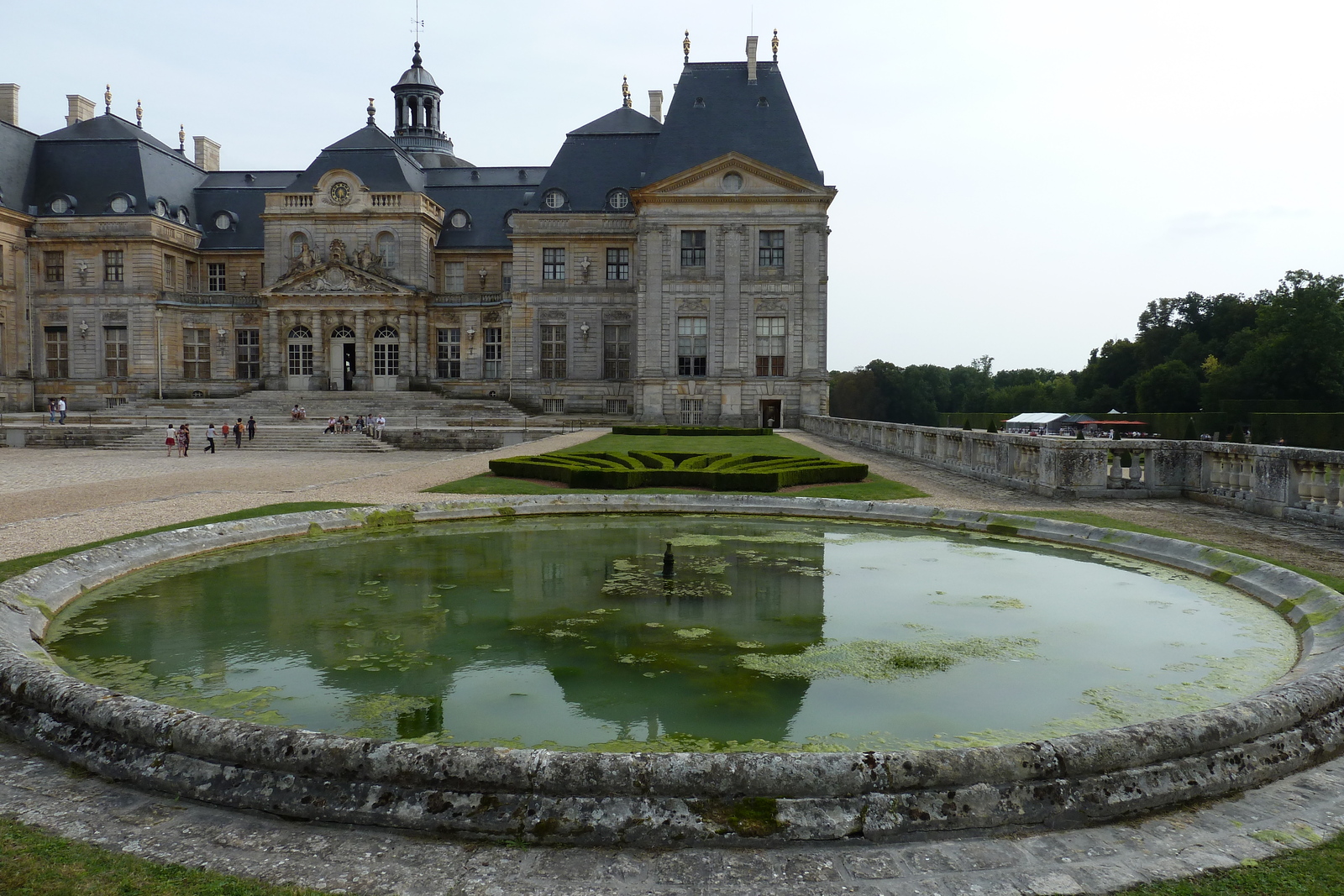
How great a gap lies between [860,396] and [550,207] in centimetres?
7056

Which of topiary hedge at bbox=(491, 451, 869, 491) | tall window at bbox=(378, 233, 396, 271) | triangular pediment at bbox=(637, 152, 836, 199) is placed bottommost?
topiary hedge at bbox=(491, 451, 869, 491)

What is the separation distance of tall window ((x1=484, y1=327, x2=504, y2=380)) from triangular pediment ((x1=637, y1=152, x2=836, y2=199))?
14.9 meters

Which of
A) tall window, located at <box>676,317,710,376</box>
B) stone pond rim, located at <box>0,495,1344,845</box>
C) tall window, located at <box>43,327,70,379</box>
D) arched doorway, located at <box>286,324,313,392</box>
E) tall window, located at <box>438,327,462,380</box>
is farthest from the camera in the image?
tall window, located at <box>438,327,462,380</box>

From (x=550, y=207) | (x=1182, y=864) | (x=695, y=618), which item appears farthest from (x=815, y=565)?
(x=550, y=207)

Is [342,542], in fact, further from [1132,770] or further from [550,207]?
[550,207]

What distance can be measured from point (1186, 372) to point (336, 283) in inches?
2734

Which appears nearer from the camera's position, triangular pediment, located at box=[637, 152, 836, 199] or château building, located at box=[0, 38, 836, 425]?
triangular pediment, located at box=[637, 152, 836, 199]

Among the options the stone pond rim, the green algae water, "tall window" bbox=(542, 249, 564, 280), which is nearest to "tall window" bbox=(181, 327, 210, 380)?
"tall window" bbox=(542, 249, 564, 280)

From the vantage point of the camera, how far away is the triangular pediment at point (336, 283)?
54.0 metres

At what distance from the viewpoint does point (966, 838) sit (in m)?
3.89

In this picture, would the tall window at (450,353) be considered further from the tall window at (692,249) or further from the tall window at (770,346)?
the tall window at (770,346)

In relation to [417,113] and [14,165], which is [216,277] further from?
[417,113]

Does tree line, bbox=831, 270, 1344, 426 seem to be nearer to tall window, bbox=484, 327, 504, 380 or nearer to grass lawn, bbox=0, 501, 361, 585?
tall window, bbox=484, 327, 504, 380

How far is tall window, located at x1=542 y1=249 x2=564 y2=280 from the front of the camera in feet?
178
